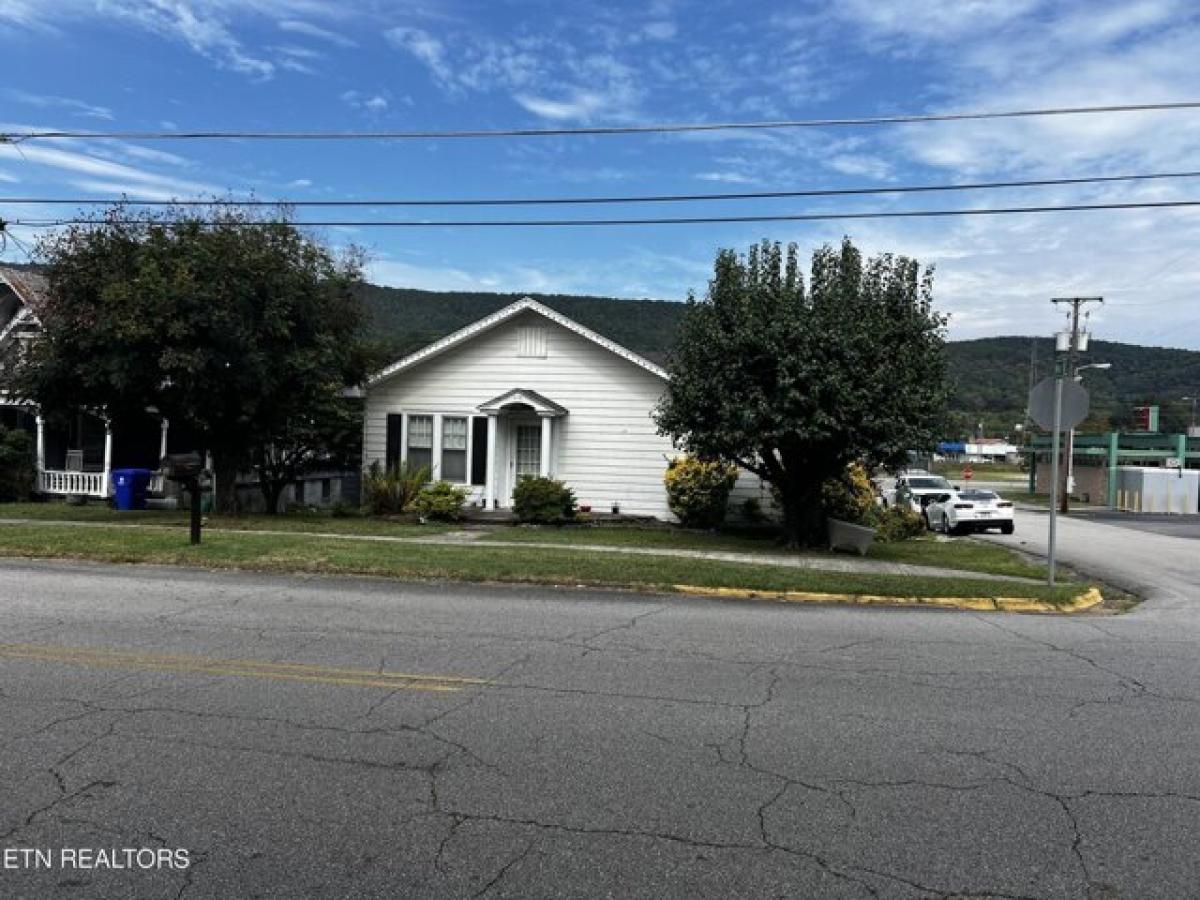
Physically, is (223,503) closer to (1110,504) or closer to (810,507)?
(810,507)

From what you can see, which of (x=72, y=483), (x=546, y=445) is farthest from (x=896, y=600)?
(x=72, y=483)

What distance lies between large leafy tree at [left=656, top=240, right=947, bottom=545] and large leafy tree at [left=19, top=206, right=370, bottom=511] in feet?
25.8

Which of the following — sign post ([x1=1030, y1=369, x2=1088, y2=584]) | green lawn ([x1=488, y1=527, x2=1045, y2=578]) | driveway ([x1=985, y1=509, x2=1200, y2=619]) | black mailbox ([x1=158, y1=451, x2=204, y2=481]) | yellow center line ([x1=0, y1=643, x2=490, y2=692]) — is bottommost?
driveway ([x1=985, y1=509, x2=1200, y2=619])

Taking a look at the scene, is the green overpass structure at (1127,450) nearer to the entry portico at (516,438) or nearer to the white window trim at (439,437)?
the entry portico at (516,438)

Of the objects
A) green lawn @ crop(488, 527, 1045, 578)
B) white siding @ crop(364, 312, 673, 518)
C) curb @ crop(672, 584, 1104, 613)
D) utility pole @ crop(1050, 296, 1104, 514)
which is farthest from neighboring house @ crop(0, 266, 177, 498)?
utility pole @ crop(1050, 296, 1104, 514)

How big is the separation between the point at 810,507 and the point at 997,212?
20.2 feet

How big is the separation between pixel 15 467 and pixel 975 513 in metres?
26.8

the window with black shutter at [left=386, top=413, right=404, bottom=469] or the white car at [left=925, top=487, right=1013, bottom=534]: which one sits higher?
the window with black shutter at [left=386, top=413, right=404, bottom=469]

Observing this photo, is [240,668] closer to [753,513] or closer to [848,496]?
[848,496]

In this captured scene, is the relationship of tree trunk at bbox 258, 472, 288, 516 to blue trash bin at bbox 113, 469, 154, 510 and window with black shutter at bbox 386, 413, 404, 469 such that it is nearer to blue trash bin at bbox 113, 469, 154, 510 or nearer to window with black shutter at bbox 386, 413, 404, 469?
window with black shutter at bbox 386, 413, 404, 469

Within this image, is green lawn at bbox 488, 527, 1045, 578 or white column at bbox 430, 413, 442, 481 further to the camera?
white column at bbox 430, 413, 442, 481

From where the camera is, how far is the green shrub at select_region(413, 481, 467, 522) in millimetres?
20391

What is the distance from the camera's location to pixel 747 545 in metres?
17.5

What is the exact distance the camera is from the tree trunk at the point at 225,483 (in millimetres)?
20641
